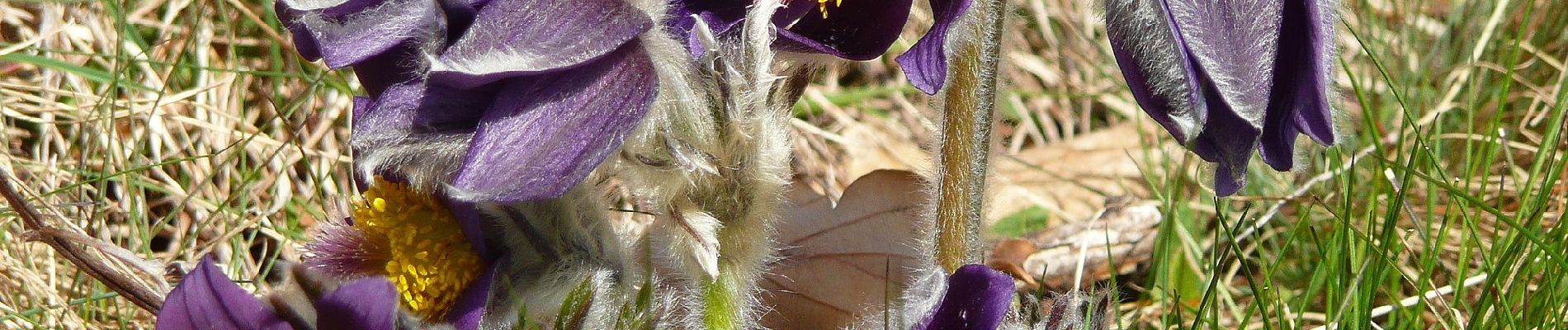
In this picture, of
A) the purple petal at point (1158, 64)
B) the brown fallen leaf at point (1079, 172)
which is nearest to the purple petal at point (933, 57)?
the purple petal at point (1158, 64)

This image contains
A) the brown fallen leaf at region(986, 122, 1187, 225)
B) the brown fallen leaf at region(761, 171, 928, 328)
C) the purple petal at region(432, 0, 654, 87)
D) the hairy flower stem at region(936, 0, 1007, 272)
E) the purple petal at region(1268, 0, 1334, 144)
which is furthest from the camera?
the brown fallen leaf at region(986, 122, 1187, 225)

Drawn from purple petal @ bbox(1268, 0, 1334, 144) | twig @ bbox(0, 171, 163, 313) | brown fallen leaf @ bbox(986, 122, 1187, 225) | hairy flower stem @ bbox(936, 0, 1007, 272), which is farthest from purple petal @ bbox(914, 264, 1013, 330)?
brown fallen leaf @ bbox(986, 122, 1187, 225)

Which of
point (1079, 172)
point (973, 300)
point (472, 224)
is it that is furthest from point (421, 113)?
point (1079, 172)

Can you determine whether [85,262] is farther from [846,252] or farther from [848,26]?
[846,252]

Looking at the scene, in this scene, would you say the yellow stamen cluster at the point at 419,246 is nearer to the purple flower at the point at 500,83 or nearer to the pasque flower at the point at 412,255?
the pasque flower at the point at 412,255

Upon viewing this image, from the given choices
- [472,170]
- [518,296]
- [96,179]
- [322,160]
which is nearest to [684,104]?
[472,170]

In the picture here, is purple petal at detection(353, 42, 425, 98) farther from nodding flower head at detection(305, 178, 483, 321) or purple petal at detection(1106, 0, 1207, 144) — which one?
purple petal at detection(1106, 0, 1207, 144)
